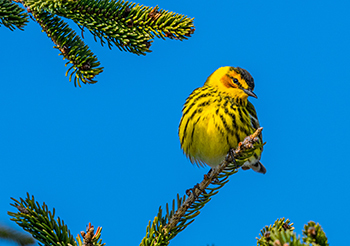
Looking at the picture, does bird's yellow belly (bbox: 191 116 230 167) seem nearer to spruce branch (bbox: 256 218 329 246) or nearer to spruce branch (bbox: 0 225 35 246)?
spruce branch (bbox: 0 225 35 246)

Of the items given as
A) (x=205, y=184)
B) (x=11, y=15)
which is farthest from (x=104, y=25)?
(x=205, y=184)

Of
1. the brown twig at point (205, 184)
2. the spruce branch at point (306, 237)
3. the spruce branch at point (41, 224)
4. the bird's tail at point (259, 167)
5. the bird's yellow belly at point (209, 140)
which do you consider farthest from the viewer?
the bird's tail at point (259, 167)

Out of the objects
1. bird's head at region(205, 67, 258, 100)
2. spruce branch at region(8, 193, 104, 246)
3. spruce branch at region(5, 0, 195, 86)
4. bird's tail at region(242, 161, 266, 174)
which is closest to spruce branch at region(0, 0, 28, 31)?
spruce branch at region(5, 0, 195, 86)

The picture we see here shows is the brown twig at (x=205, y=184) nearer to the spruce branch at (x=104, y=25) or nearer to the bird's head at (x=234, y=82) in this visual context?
the spruce branch at (x=104, y=25)

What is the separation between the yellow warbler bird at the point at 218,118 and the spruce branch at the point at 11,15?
6.38 feet

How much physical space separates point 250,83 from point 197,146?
38.0 inches

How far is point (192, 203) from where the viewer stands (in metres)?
2.15

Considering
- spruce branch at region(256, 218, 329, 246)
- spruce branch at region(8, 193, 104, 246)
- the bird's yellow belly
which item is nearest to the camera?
spruce branch at region(256, 218, 329, 246)

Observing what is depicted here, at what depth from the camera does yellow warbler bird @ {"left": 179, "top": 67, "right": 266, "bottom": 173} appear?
147 inches

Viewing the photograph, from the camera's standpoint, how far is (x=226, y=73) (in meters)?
4.47

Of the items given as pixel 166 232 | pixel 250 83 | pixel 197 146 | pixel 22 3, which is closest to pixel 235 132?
pixel 197 146

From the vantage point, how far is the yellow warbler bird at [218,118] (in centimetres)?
374

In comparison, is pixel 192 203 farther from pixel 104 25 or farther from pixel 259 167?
pixel 259 167

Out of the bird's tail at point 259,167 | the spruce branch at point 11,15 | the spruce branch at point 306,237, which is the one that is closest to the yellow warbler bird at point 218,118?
the bird's tail at point 259,167
